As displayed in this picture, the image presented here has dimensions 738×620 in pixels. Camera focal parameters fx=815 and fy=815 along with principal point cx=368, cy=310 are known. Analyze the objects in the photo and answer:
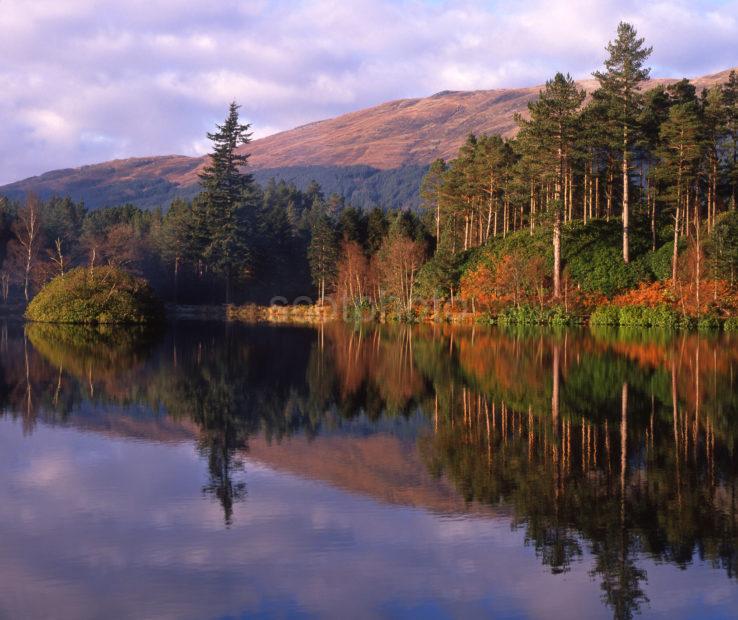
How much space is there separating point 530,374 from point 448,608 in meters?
16.6

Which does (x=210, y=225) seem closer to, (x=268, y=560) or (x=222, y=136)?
(x=222, y=136)

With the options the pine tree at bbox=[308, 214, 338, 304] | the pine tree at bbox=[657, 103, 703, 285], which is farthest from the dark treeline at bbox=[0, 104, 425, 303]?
the pine tree at bbox=[657, 103, 703, 285]

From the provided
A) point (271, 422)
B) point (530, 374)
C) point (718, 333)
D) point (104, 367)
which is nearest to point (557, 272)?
point (718, 333)

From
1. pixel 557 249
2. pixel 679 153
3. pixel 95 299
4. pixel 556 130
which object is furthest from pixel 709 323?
pixel 95 299

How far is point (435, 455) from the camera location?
12.4 metres

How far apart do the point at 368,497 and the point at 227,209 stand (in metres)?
73.9

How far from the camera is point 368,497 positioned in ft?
33.4

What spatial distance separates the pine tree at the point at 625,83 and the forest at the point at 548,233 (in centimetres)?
11

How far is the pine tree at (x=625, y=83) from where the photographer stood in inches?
2184

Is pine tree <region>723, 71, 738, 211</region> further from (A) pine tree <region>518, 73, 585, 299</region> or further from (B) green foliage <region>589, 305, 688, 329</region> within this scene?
(B) green foliage <region>589, 305, 688, 329</region>

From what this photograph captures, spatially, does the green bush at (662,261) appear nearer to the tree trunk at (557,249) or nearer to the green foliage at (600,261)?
the green foliage at (600,261)

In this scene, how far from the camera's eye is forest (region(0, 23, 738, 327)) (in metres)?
52.6

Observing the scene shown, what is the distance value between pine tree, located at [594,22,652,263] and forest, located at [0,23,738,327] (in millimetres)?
109

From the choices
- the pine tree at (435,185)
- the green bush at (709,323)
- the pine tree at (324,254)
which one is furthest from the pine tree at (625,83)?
the pine tree at (324,254)
